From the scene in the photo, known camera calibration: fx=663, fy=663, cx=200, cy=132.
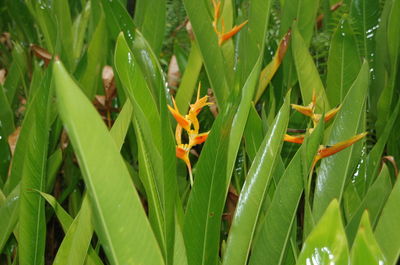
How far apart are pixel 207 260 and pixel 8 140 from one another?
57 centimetres

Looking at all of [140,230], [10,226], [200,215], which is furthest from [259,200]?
[10,226]

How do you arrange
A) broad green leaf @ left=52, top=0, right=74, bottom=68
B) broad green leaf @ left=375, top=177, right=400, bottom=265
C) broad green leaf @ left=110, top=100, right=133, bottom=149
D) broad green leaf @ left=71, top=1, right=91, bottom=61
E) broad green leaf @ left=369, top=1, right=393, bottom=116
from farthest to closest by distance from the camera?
broad green leaf @ left=71, top=1, right=91, bottom=61 < broad green leaf @ left=52, top=0, right=74, bottom=68 < broad green leaf @ left=369, top=1, right=393, bottom=116 < broad green leaf @ left=110, top=100, right=133, bottom=149 < broad green leaf @ left=375, top=177, right=400, bottom=265

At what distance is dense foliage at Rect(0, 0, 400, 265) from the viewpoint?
51 centimetres

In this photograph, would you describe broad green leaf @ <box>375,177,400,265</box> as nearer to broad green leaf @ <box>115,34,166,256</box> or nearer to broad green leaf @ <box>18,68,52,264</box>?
broad green leaf @ <box>115,34,166,256</box>

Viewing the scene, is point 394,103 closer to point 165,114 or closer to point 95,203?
point 165,114

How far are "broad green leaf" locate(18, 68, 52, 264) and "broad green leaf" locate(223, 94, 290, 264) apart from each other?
0.83ft

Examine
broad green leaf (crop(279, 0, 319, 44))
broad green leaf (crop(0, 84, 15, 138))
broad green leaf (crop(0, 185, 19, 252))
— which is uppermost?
broad green leaf (crop(279, 0, 319, 44))

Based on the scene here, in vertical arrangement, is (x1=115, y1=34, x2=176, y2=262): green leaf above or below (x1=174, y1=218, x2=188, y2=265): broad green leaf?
above

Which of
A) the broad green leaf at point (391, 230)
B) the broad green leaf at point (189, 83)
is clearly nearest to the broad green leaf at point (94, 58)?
the broad green leaf at point (189, 83)

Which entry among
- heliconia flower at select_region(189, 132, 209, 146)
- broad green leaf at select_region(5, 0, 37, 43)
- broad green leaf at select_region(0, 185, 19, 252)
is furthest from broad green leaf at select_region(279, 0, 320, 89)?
broad green leaf at select_region(5, 0, 37, 43)

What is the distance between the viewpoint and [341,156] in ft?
2.68

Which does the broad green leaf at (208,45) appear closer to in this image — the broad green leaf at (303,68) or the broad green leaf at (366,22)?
the broad green leaf at (303,68)

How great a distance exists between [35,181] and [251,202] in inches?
10.9

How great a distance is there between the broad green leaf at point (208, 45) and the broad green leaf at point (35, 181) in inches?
10.4
